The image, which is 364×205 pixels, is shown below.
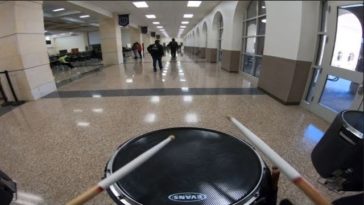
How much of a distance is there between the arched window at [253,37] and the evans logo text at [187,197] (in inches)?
241

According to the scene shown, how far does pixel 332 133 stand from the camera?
4.32 feet

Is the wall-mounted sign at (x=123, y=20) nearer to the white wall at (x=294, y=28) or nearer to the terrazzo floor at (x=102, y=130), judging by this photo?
the terrazzo floor at (x=102, y=130)

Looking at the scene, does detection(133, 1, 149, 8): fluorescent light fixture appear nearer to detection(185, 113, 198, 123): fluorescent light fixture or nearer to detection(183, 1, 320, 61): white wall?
detection(183, 1, 320, 61): white wall

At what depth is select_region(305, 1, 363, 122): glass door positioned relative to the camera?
309cm

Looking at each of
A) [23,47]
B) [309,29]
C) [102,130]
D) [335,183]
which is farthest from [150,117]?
[23,47]

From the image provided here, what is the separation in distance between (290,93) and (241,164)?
11.5 feet

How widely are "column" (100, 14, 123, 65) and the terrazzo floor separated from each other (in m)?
8.28

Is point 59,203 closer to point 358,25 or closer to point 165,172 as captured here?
point 165,172

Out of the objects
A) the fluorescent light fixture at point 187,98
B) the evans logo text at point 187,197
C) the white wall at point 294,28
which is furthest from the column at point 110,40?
the evans logo text at point 187,197

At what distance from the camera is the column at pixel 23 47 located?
4699mm

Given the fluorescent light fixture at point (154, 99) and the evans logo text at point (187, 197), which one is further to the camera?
the fluorescent light fixture at point (154, 99)

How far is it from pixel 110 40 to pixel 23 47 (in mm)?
8268

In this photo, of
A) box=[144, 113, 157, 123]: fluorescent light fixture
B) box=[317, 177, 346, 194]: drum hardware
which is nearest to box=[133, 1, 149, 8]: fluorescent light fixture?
box=[144, 113, 157, 123]: fluorescent light fixture

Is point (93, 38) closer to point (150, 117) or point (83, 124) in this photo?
point (83, 124)
